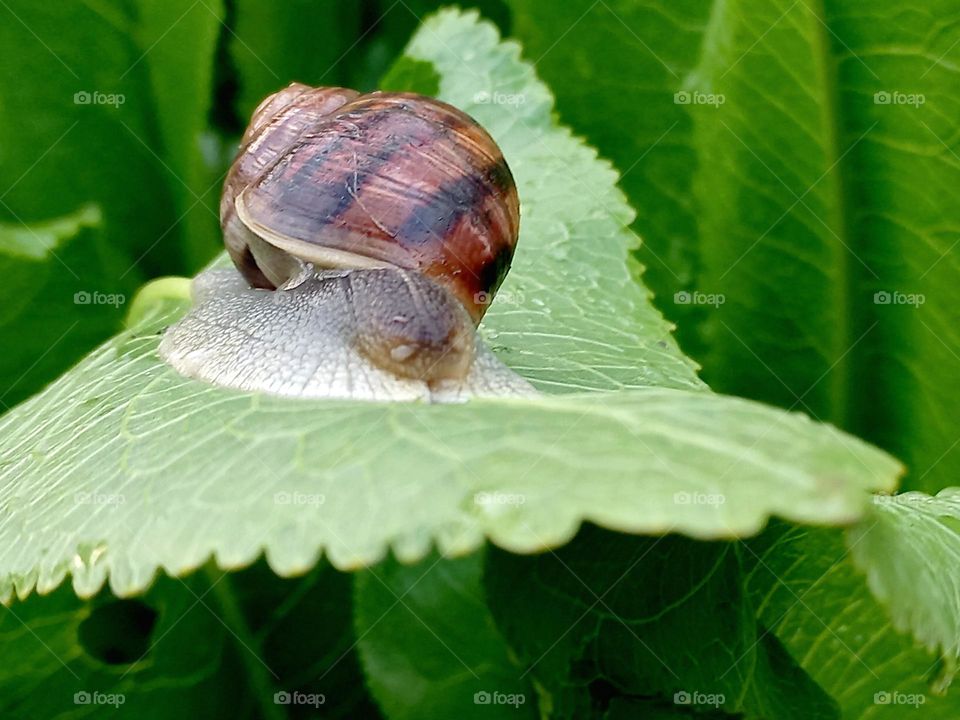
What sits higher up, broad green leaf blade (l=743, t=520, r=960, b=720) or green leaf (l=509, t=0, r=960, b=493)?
green leaf (l=509, t=0, r=960, b=493)

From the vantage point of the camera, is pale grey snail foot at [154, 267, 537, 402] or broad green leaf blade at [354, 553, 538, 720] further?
broad green leaf blade at [354, 553, 538, 720]

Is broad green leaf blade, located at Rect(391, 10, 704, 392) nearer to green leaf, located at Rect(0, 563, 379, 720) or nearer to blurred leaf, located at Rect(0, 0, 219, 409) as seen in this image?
blurred leaf, located at Rect(0, 0, 219, 409)

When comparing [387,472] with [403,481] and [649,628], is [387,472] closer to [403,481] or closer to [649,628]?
[403,481]

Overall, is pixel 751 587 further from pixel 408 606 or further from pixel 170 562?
pixel 170 562

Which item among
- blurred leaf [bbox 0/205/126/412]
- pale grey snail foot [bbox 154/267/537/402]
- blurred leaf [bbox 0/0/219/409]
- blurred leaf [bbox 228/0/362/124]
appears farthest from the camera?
blurred leaf [bbox 228/0/362/124]

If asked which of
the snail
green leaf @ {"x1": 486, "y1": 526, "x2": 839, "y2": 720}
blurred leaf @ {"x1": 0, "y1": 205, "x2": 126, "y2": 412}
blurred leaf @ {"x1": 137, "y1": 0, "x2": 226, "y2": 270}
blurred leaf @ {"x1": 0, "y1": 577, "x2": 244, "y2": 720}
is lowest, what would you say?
blurred leaf @ {"x1": 0, "y1": 577, "x2": 244, "y2": 720}

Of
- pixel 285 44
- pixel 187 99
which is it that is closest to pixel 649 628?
pixel 187 99

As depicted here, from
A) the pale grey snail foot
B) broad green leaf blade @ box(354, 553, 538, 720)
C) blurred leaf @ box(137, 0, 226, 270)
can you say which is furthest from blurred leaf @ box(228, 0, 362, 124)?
broad green leaf blade @ box(354, 553, 538, 720)

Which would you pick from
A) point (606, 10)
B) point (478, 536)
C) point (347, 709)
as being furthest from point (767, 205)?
point (478, 536)

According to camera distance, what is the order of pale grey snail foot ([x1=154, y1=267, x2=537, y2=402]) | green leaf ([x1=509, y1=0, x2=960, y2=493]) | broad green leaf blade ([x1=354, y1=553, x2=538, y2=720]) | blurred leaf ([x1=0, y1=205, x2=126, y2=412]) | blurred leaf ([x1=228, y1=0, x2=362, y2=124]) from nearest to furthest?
1. pale grey snail foot ([x1=154, y1=267, x2=537, y2=402])
2. broad green leaf blade ([x1=354, y1=553, x2=538, y2=720])
3. green leaf ([x1=509, y1=0, x2=960, y2=493])
4. blurred leaf ([x1=0, y1=205, x2=126, y2=412])
5. blurred leaf ([x1=228, y1=0, x2=362, y2=124])
